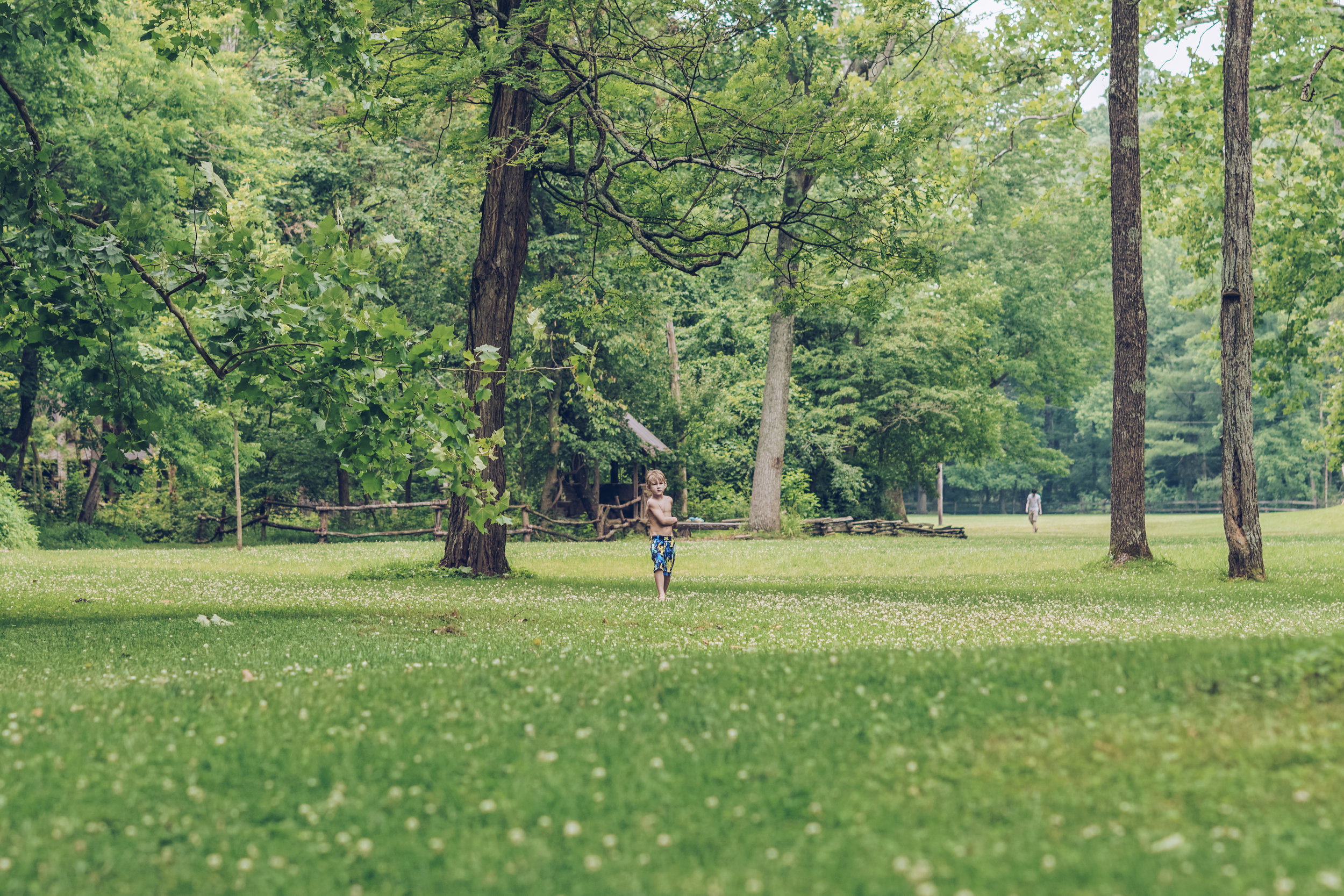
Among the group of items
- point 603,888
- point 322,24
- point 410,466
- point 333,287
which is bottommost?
point 603,888

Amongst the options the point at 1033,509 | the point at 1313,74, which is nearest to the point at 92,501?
the point at 1313,74

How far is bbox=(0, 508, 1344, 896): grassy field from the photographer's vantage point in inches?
155

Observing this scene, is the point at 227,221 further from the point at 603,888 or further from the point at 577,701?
A: the point at 603,888

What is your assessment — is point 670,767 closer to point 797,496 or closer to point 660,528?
point 660,528

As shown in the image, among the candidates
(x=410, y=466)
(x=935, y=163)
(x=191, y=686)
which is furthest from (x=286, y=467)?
(x=191, y=686)

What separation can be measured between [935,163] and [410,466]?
1492cm

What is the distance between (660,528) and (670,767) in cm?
911

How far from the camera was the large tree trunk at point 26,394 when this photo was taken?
3170 cm

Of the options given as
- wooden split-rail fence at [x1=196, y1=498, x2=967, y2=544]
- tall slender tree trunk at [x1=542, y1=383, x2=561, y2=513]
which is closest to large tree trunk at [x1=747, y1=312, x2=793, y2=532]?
wooden split-rail fence at [x1=196, y1=498, x2=967, y2=544]

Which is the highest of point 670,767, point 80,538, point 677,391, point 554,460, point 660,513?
point 677,391

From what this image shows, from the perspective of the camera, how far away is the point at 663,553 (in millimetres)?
14016

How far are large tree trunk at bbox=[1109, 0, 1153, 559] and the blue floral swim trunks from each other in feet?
28.7

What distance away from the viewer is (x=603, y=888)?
3.77 m

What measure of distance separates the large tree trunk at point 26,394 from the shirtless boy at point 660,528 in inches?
983
